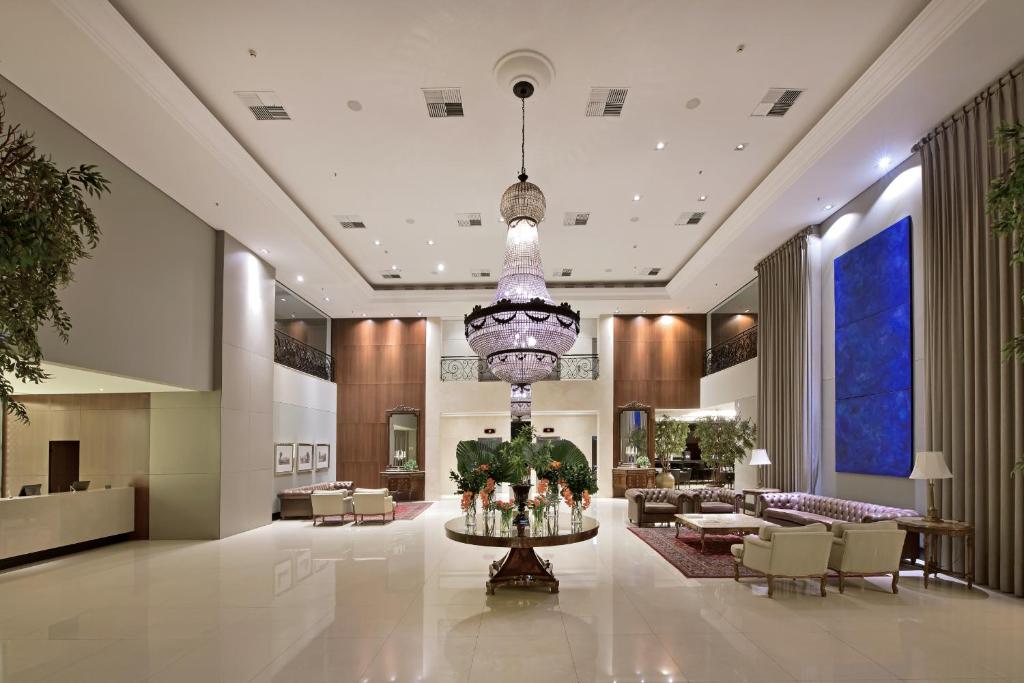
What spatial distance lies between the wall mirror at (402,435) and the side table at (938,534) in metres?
14.3

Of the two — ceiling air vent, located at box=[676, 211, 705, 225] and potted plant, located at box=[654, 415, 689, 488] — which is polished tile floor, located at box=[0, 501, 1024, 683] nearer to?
ceiling air vent, located at box=[676, 211, 705, 225]

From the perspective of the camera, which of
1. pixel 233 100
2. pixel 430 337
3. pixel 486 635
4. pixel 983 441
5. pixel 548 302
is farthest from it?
pixel 430 337

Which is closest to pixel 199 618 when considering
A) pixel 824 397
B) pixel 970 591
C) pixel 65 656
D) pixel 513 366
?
pixel 65 656

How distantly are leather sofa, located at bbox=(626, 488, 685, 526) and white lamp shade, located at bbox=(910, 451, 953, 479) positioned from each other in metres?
5.69

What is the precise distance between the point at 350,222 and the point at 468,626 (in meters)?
9.08

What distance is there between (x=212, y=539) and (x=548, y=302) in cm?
735

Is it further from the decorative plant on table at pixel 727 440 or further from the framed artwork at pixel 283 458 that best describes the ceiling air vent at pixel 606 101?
the framed artwork at pixel 283 458

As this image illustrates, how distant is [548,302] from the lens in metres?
8.86

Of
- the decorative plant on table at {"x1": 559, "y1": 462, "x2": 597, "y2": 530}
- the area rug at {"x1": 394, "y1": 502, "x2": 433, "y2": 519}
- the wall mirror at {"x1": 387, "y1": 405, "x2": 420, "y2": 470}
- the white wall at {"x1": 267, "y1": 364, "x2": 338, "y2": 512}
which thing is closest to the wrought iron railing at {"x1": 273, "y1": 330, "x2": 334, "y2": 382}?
the white wall at {"x1": 267, "y1": 364, "x2": 338, "y2": 512}

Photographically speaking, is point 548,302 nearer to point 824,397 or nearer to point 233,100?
point 233,100

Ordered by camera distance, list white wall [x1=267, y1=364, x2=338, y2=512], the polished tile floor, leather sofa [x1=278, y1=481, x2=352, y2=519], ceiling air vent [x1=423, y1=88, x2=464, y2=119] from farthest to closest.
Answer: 1. white wall [x1=267, y1=364, x2=338, y2=512]
2. leather sofa [x1=278, y1=481, x2=352, y2=519]
3. ceiling air vent [x1=423, y1=88, x2=464, y2=119]
4. the polished tile floor

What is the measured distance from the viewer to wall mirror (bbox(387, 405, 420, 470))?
20.0m

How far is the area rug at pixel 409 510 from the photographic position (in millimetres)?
15101

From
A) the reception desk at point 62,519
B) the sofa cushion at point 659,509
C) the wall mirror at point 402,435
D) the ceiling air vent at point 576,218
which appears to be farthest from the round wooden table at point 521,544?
the wall mirror at point 402,435
